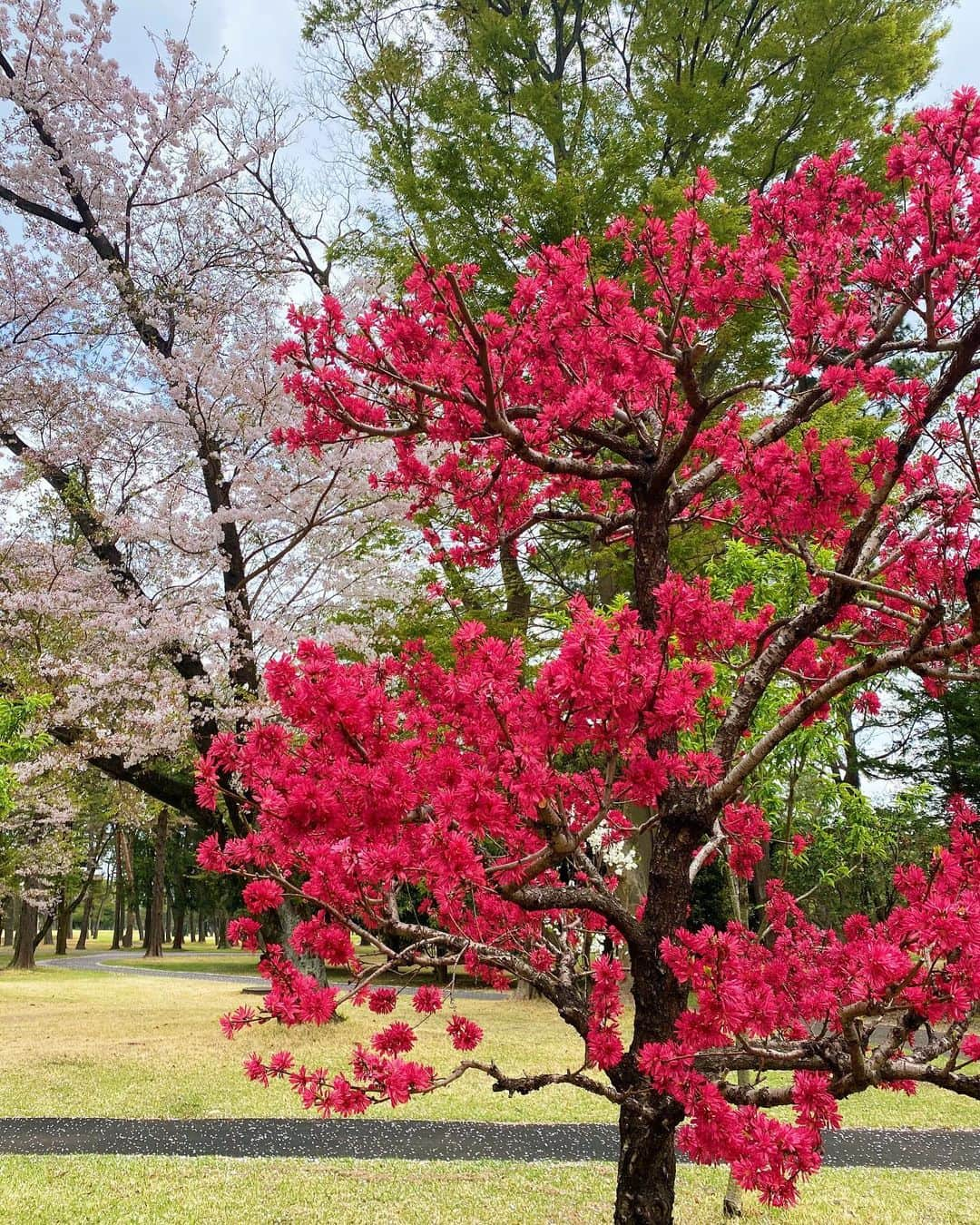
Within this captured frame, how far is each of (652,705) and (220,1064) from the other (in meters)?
10.3

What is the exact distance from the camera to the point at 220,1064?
10.7 metres

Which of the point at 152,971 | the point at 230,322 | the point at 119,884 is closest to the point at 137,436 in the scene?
the point at 230,322

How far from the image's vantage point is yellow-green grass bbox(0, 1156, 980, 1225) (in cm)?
550

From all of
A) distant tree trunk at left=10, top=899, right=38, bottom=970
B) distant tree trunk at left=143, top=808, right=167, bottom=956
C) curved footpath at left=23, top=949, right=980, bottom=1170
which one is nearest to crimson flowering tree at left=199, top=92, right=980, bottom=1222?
curved footpath at left=23, top=949, right=980, bottom=1170

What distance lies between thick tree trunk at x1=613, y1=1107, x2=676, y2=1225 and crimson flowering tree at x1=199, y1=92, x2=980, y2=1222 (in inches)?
0.4

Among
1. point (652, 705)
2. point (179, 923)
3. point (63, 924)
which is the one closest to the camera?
point (652, 705)

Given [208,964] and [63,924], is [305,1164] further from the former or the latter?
[63,924]

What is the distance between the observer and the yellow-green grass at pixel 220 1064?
8.69 m

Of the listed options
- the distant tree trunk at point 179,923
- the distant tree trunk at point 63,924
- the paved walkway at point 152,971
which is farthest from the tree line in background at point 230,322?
the distant tree trunk at point 179,923

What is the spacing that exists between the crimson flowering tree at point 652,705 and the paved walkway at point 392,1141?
139 inches

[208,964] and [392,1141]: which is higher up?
[392,1141]

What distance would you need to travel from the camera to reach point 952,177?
3.78m

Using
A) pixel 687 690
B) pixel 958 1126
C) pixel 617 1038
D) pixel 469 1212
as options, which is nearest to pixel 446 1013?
pixel 958 1126

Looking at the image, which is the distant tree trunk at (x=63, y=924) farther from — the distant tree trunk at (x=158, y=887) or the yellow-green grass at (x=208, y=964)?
the distant tree trunk at (x=158, y=887)
